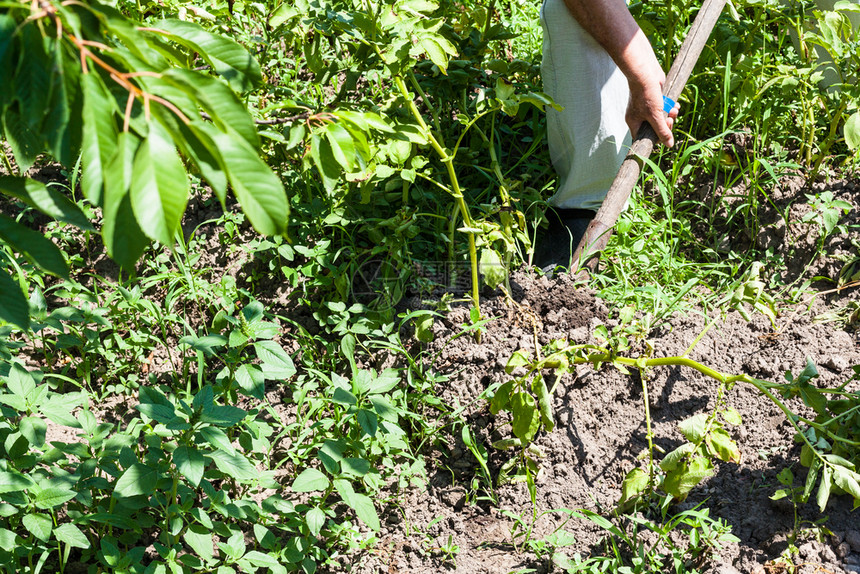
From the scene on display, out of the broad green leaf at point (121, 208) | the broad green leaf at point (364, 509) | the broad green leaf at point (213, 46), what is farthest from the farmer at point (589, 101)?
the broad green leaf at point (121, 208)

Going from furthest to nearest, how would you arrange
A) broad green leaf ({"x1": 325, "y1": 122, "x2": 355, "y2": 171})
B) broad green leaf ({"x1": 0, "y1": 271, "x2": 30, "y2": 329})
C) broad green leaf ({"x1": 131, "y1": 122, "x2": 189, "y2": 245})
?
1. broad green leaf ({"x1": 325, "y1": 122, "x2": 355, "y2": 171})
2. broad green leaf ({"x1": 0, "y1": 271, "x2": 30, "y2": 329})
3. broad green leaf ({"x1": 131, "y1": 122, "x2": 189, "y2": 245})

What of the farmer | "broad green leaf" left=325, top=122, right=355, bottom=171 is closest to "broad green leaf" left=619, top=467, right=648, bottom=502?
the farmer

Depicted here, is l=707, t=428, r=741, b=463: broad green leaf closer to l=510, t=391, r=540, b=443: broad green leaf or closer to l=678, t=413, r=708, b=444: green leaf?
l=678, t=413, r=708, b=444: green leaf

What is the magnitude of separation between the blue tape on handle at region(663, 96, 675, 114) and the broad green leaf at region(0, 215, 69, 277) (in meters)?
2.22

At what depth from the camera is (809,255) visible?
109 inches

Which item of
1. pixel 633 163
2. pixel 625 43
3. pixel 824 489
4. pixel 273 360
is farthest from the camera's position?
pixel 633 163

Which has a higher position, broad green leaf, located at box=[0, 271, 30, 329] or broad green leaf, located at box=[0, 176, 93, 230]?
broad green leaf, located at box=[0, 176, 93, 230]

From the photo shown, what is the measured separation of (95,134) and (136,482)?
3.36 feet

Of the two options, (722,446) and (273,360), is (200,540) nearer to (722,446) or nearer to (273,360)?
(273,360)

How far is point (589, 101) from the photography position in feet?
9.14

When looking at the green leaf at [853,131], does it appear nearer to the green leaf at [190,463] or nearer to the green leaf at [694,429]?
the green leaf at [694,429]

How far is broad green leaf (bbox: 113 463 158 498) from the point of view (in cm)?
161

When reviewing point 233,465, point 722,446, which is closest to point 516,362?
point 722,446

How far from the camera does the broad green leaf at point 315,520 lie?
5.64 feet
